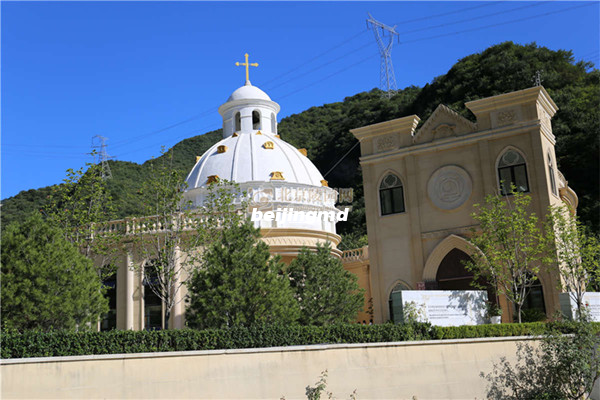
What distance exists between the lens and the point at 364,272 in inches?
1476

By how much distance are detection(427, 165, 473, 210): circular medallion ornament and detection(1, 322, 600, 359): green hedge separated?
795cm

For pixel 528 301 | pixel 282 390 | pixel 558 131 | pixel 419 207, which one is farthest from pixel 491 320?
pixel 558 131

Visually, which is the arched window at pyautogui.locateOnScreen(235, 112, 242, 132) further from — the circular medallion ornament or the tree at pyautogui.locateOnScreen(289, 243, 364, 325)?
the circular medallion ornament

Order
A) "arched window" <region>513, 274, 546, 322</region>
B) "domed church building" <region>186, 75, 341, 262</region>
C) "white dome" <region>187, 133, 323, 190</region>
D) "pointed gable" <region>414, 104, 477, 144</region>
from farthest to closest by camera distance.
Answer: "white dome" <region>187, 133, 323, 190</region>
"domed church building" <region>186, 75, 341, 262</region>
"pointed gable" <region>414, 104, 477, 144</region>
"arched window" <region>513, 274, 546, 322</region>

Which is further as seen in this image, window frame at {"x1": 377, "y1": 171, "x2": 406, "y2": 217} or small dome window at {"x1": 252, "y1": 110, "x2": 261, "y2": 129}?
small dome window at {"x1": 252, "y1": 110, "x2": 261, "y2": 129}

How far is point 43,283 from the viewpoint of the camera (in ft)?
55.0

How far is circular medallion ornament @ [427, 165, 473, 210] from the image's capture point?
24.9 metres

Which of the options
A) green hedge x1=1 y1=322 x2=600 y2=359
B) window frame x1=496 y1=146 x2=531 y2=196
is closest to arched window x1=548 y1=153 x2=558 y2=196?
window frame x1=496 y1=146 x2=531 y2=196

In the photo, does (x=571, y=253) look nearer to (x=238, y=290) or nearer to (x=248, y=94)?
(x=238, y=290)

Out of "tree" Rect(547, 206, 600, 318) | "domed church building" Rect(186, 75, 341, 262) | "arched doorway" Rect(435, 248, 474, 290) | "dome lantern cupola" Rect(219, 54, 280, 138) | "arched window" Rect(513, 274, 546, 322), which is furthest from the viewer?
"dome lantern cupola" Rect(219, 54, 280, 138)

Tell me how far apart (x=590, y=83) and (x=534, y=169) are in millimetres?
35852

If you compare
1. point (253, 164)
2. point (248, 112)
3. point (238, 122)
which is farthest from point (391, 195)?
point (238, 122)

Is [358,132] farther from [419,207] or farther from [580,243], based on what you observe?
[580,243]

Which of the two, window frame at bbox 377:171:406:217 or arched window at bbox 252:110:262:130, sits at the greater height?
arched window at bbox 252:110:262:130
